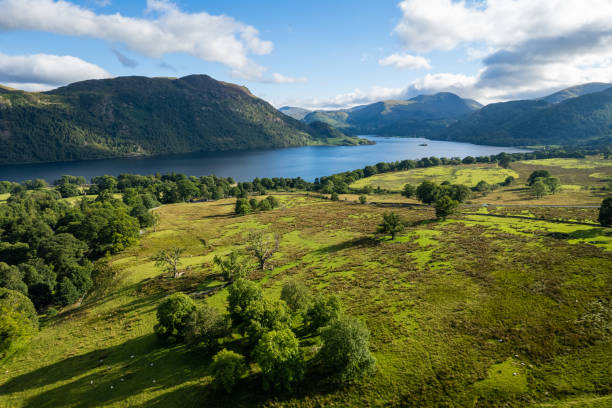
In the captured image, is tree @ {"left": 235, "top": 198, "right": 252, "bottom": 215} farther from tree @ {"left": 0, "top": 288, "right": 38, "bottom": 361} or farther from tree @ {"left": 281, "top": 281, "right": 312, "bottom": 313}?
tree @ {"left": 281, "top": 281, "right": 312, "bottom": 313}

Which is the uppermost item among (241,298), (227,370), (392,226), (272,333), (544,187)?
(544,187)

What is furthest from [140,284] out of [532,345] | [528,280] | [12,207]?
[12,207]

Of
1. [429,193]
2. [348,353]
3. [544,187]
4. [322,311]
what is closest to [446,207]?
[429,193]

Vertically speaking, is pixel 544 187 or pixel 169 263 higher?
pixel 544 187

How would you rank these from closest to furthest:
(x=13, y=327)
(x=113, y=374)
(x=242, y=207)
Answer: (x=113, y=374)
(x=13, y=327)
(x=242, y=207)

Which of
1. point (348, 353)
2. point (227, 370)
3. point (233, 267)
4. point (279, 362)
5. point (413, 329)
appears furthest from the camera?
point (233, 267)

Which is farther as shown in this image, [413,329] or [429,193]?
[429,193]

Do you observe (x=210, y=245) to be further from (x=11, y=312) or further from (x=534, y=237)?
(x=534, y=237)

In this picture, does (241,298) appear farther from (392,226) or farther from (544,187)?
(544,187)
